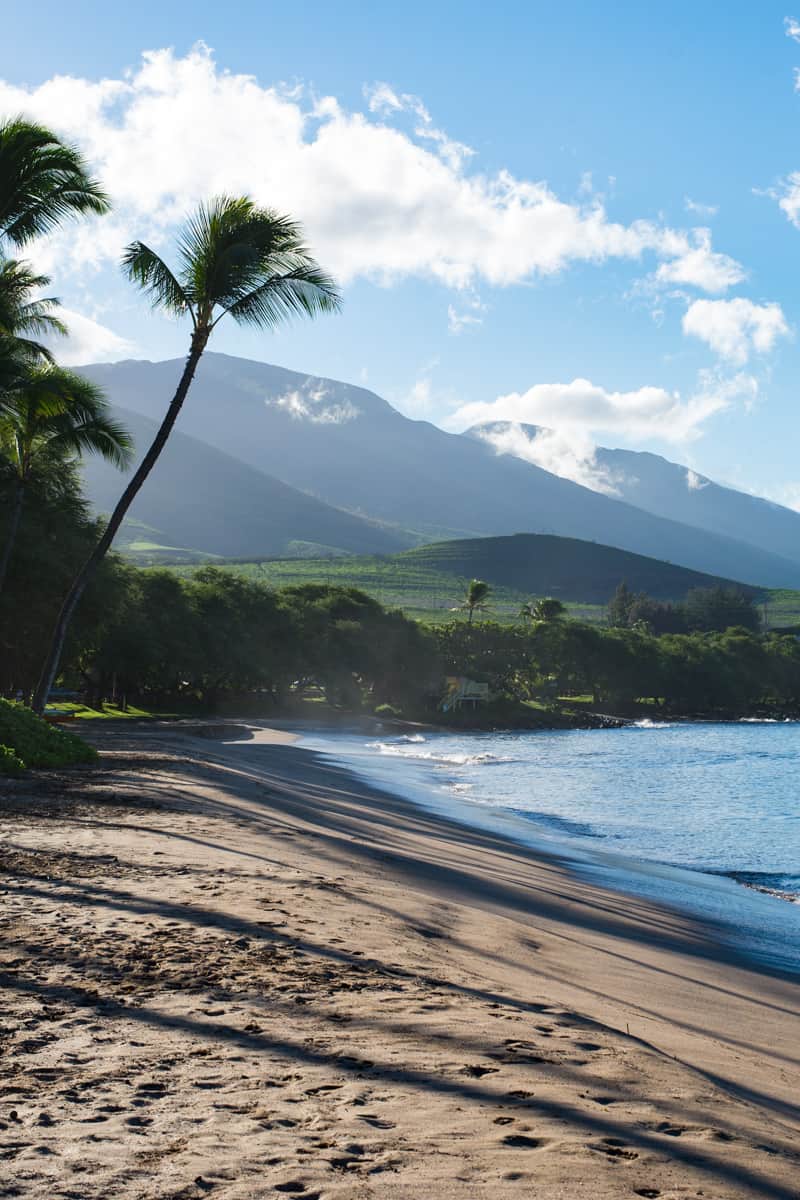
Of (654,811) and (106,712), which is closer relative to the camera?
(654,811)

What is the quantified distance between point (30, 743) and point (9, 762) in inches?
72.4

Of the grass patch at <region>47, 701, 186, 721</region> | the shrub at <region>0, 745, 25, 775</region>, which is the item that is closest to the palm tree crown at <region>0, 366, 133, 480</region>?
the shrub at <region>0, 745, 25, 775</region>

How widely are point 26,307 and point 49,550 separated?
30.8 ft

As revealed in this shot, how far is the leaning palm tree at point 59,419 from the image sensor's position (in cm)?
2447

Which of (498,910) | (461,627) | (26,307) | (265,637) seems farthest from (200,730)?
(461,627)

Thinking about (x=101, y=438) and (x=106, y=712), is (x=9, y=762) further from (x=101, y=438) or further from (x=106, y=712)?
(x=106, y=712)

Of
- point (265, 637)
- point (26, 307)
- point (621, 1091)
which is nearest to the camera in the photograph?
point (621, 1091)

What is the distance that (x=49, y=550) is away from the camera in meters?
35.8

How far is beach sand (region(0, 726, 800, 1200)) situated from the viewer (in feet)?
13.0

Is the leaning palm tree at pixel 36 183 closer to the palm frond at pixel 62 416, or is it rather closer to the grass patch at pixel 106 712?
the palm frond at pixel 62 416

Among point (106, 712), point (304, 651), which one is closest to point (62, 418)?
point (106, 712)

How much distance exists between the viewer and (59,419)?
25.9 meters

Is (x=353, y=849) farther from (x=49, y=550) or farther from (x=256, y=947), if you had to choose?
(x=49, y=550)

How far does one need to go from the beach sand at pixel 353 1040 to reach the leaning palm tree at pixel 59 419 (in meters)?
14.9
